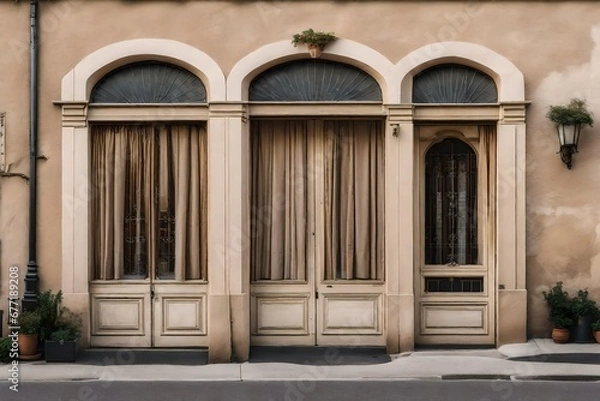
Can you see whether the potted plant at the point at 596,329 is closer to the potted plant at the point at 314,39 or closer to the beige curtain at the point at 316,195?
the beige curtain at the point at 316,195

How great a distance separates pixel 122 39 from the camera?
10.2 metres

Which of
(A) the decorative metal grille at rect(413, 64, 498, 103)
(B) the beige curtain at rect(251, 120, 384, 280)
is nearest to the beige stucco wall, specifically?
(A) the decorative metal grille at rect(413, 64, 498, 103)

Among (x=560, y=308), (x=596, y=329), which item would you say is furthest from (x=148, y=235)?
(x=596, y=329)

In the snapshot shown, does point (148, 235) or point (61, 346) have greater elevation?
point (148, 235)

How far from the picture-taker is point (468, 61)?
10.2 metres

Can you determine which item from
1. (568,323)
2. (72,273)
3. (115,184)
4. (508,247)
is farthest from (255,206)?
(568,323)

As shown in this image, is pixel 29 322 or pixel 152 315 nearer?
pixel 29 322

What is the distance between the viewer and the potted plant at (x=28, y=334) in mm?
9672

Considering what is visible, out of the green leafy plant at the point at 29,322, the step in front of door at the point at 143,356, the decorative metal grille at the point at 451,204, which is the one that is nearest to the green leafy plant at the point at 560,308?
the decorative metal grille at the point at 451,204

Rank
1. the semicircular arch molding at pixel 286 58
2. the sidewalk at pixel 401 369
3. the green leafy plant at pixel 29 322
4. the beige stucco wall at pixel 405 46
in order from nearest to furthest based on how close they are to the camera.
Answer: the sidewalk at pixel 401 369, the green leafy plant at pixel 29 322, the semicircular arch molding at pixel 286 58, the beige stucco wall at pixel 405 46

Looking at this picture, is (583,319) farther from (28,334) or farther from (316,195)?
(28,334)

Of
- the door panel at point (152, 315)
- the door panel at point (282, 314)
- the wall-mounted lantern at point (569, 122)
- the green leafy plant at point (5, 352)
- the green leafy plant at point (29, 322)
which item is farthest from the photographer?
the door panel at point (282, 314)

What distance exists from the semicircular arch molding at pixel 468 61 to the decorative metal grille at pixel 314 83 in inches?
17.3
